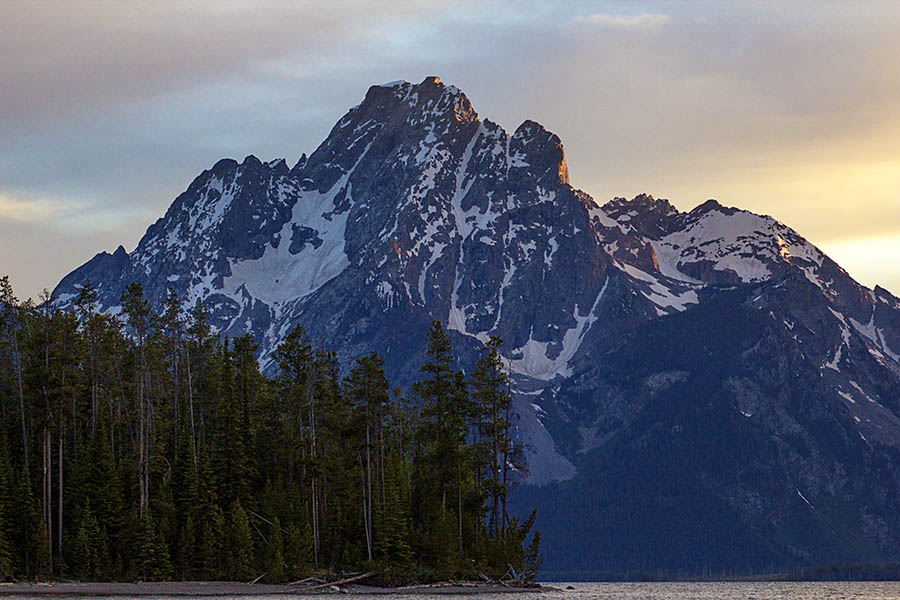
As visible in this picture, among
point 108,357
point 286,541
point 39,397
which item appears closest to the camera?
point 39,397

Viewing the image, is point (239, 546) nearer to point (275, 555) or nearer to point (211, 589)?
point (275, 555)

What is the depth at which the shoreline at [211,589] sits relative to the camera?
109312 millimetres

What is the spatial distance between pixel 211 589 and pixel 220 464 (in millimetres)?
18637

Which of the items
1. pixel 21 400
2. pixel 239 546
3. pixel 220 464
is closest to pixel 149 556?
pixel 239 546

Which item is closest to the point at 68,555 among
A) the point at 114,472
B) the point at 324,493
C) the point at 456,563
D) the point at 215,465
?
the point at 114,472

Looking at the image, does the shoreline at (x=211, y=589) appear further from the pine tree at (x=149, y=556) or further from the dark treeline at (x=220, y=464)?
the dark treeline at (x=220, y=464)

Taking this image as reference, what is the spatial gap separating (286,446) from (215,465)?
965 cm

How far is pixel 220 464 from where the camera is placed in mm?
134375

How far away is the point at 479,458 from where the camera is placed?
14025 centimetres

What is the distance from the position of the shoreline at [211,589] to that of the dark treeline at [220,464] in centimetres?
170

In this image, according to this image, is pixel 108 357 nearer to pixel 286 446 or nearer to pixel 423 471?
pixel 286 446

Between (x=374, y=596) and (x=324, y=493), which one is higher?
(x=324, y=493)

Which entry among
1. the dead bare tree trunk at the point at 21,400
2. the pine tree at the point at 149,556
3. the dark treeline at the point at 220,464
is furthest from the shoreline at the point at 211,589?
the dead bare tree trunk at the point at 21,400

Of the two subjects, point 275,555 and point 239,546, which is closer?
point 239,546
